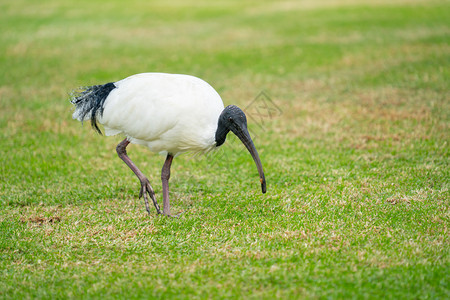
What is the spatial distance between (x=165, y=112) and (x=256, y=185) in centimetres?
173

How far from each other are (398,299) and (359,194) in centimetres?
208

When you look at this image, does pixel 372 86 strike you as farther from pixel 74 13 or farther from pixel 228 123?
pixel 74 13

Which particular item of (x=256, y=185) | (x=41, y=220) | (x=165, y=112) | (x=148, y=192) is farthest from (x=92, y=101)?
(x=256, y=185)

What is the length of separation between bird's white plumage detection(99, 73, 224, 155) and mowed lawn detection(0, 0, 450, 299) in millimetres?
782

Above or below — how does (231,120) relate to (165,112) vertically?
below

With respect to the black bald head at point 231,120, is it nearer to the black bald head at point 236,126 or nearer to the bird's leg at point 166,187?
the black bald head at point 236,126

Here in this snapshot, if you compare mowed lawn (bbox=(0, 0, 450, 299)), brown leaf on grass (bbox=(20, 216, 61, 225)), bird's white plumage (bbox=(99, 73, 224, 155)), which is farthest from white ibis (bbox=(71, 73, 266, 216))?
brown leaf on grass (bbox=(20, 216, 61, 225))

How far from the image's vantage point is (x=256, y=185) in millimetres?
6105

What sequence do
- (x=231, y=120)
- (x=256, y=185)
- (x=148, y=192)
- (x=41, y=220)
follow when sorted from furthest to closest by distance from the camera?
(x=256, y=185)
(x=148, y=192)
(x=41, y=220)
(x=231, y=120)

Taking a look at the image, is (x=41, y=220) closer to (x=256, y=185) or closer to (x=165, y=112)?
(x=165, y=112)

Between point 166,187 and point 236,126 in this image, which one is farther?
point 166,187

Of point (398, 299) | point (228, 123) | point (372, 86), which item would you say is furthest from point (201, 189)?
point (372, 86)

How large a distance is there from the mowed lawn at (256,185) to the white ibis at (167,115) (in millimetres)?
681

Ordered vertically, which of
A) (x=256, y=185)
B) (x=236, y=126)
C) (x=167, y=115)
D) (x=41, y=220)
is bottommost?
(x=256, y=185)
